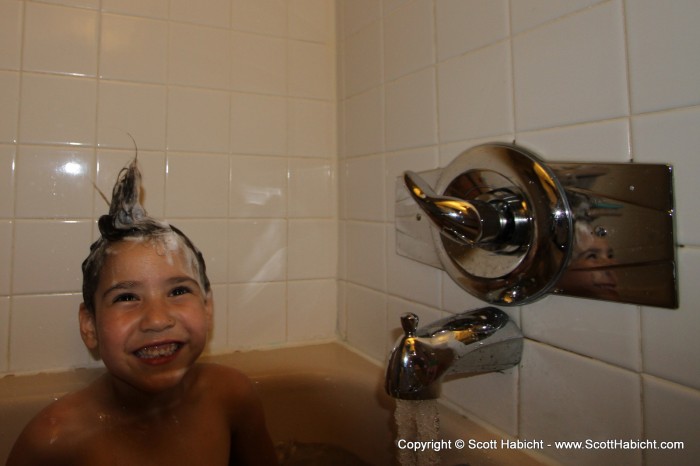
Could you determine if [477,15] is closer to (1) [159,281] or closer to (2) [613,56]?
(2) [613,56]

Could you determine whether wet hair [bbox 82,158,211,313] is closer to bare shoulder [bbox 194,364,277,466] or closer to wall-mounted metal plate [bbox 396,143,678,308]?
bare shoulder [bbox 194,364,277,466]

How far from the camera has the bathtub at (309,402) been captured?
643 mm

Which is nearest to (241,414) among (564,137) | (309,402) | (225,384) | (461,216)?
(225,384)

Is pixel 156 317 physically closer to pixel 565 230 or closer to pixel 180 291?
pixel 180 291

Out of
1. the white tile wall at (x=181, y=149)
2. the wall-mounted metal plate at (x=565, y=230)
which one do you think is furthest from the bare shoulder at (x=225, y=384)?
the wall-mounted metal plate at (x=565, y=230)

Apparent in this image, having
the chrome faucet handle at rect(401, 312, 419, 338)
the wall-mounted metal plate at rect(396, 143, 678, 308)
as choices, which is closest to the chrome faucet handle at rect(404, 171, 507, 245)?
the wall-mounted metal plate at rect(396, 143, 678, 308)

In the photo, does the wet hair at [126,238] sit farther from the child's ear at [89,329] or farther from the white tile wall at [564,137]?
the white tile wall at [564,137]

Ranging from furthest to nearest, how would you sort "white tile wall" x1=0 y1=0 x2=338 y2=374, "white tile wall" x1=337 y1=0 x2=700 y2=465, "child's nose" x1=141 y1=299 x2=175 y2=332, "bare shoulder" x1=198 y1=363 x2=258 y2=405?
"white tile wall" x1=0 y1=0 x2=338 y2=374 → "bare shoulder" x1=198 y1=363 x2=258 y2=405 → "child's nose" x1=141 y1=299 x2=175 y2=332 → "white tile wall" x1=337 y1=0 x2=700 y2=465

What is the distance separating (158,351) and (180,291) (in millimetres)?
77

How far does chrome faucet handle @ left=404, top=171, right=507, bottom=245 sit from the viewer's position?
1.43 feet

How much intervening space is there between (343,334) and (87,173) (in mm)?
597

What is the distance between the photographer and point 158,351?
0.50 meters

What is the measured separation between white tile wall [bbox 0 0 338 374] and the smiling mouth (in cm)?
32

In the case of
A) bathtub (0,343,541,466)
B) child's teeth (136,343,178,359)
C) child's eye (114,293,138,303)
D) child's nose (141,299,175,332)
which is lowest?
bathtub (0,343,541,466)
